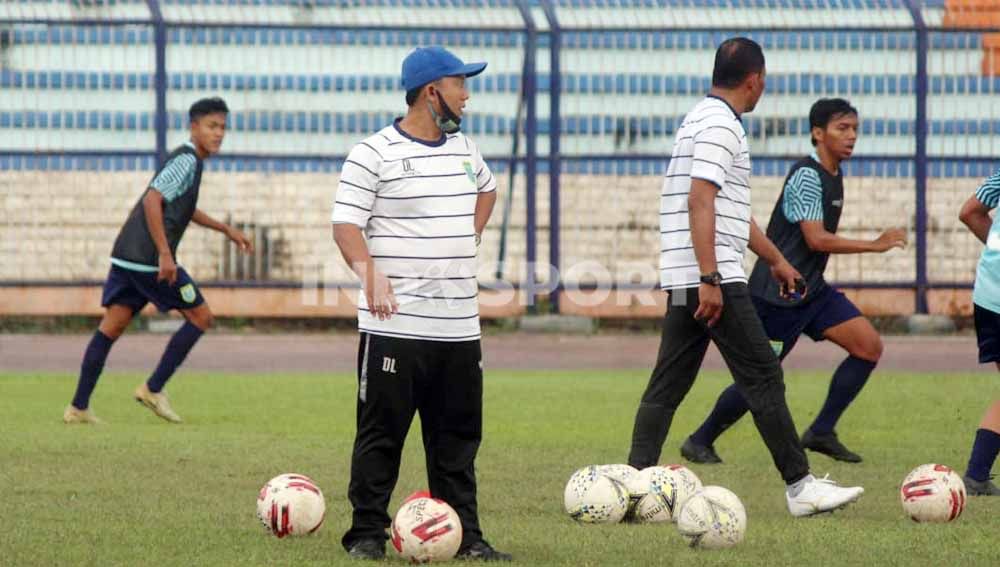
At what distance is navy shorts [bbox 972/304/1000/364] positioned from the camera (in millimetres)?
8820

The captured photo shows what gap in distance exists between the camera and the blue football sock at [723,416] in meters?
10.3

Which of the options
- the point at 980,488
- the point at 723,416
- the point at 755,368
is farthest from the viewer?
the point at 723,416

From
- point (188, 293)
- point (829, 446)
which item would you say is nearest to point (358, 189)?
point (829, 446)

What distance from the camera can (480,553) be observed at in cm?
693

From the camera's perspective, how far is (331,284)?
21.4 metres

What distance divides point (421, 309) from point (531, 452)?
3.92m

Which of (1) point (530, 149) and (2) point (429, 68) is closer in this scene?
(2) point (429, 68)

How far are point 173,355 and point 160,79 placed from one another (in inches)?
374

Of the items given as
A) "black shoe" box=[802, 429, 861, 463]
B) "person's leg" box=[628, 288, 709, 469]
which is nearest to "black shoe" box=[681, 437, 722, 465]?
"black shoe" box=[802, 429, 861, 463]

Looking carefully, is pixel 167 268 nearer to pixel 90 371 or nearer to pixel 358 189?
pixel 90 371

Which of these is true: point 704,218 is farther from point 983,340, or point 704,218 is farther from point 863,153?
point 863,153

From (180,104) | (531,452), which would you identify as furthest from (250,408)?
(180,104)

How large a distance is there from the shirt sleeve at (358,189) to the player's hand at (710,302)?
1.86m

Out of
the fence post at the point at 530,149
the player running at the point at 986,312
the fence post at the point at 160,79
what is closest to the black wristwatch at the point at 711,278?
Result: the player running at the point at 986,312
